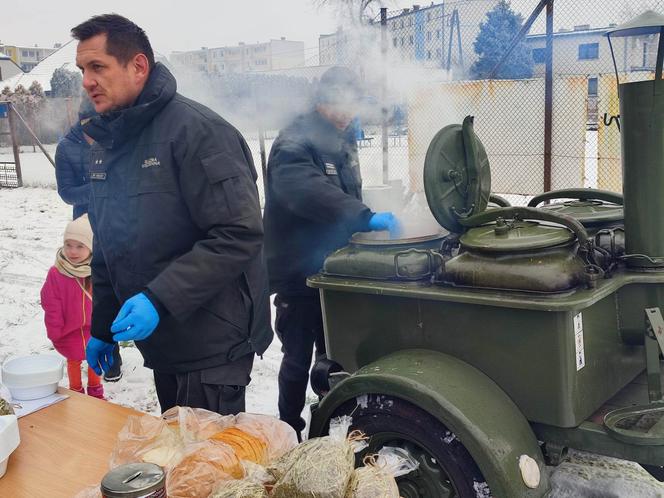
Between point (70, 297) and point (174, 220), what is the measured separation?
2.09m

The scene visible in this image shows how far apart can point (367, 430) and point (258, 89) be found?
7.82 feet

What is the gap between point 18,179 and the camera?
15625 millimetres

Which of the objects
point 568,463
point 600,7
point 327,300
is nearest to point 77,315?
point 327,300

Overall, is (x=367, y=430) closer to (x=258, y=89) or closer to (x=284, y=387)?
(x=284, y=387)

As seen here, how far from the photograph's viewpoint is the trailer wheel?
214 centimetres

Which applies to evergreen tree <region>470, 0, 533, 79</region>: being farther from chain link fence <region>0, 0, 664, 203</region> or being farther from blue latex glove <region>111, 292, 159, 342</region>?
blue latex glove <region>111, 292, 159, 342</region>

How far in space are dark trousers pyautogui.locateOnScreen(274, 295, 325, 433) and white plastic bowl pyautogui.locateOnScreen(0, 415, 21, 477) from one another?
1.73m

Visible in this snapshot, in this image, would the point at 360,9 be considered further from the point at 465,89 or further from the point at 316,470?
the point at 316,470

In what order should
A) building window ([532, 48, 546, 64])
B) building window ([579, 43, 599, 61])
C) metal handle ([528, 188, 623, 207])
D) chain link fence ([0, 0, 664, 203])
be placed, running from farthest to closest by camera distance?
building window ([532, 48, 546, 64])
building window ([579, 43, 599, 61])
chain link fence ([0, 0, 664, 203])
metal handle ([528, 188, 623, 207])

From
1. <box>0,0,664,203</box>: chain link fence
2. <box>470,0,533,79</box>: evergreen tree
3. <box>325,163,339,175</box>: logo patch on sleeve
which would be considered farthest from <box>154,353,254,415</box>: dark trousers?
<box>470,0,533,79</box>: evergreen tree

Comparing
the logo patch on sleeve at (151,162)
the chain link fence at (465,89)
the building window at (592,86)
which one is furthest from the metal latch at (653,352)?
the building window at (592,86)

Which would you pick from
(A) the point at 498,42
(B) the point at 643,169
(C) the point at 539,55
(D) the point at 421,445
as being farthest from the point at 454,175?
(C) the point at 539,55

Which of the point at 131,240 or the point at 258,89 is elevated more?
the point at 258,89

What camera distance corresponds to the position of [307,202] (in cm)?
327
